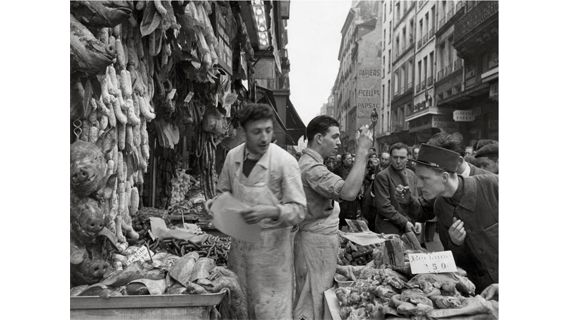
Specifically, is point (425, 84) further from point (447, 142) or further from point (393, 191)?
point (447, 142)

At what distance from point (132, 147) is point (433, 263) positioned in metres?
2.28

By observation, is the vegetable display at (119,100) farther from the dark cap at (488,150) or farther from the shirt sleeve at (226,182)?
the dark cap at (488,150)

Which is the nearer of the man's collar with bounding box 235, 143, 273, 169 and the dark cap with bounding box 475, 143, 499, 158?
the man's collar with bounding box 235, 143, 273, 169

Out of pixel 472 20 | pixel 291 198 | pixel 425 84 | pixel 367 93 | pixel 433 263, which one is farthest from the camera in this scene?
pixel 472 20

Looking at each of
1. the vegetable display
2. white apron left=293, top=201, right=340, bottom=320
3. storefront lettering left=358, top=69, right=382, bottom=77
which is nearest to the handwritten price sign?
white apron left=293, top=201, right=340, bottom=320

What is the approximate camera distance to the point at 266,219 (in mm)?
2834

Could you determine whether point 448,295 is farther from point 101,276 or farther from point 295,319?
point 101,276

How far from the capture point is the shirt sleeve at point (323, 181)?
3108mm

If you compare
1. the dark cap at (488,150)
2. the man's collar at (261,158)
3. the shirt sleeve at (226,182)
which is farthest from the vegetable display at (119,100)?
the dark cap at (488,150)

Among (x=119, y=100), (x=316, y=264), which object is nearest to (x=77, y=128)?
(x=119, y=100)

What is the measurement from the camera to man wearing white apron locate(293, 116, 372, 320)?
10.7 ft

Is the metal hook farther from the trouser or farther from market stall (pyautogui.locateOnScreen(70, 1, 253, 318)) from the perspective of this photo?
the trouser

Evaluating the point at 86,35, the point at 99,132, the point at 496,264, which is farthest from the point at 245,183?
the point at 496,264

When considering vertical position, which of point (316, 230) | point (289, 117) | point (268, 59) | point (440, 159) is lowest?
point (316, 230)
